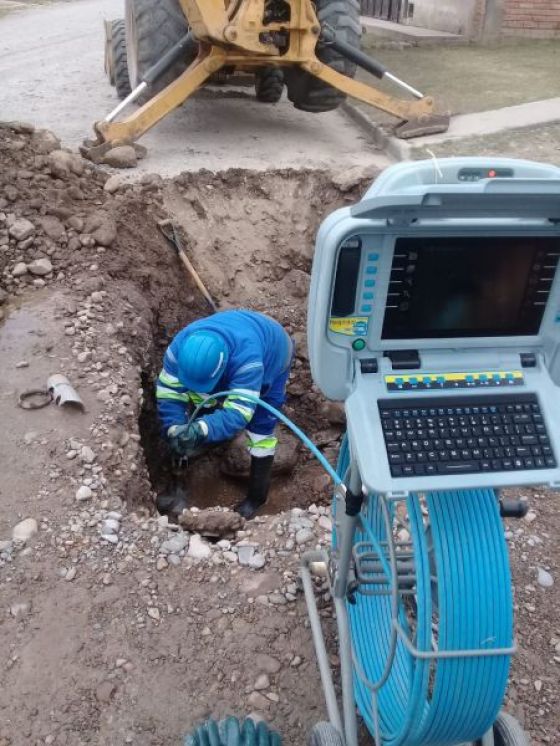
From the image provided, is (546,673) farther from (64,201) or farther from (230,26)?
(230,26)

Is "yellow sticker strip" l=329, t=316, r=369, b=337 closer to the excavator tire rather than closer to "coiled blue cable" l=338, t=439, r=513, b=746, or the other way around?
"coiled blue cable" l=338, t=439, r=513, b=746

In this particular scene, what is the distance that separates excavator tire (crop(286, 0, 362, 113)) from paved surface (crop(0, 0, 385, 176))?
0.34 meters

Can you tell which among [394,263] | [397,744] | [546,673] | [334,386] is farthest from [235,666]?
[394,263]

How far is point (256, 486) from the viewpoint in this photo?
13.7 ft

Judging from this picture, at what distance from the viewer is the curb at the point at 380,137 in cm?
640

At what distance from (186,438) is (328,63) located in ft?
14.7

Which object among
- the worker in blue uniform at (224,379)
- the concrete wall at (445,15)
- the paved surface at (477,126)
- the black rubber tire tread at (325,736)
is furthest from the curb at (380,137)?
the black rubber tire tread at (325,736)

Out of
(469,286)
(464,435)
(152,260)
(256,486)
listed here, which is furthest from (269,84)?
(464,435)

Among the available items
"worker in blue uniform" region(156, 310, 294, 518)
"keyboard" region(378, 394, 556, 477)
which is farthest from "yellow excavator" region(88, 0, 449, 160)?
"keyboard" region(378, 394, 556, 477)

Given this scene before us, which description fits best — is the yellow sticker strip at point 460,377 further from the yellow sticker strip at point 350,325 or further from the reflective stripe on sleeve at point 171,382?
the reflective stripe on sleeve at point 171,382

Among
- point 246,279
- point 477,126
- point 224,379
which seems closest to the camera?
point 224,379

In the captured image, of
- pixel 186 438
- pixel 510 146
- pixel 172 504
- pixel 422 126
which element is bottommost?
pixel 172 504

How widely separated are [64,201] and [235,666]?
3626 mm

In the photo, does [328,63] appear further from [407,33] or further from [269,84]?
[407,33]
